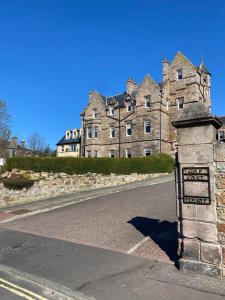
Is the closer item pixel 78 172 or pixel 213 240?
pixel 213 240

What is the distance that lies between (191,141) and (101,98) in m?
43.7

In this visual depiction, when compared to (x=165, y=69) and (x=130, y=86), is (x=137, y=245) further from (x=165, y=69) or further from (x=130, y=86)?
(x=130, y=86)

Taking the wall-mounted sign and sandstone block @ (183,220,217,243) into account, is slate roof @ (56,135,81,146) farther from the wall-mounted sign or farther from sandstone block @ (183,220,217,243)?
sandstone block @ (183,220,217,243)

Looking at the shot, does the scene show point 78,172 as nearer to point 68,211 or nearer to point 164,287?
point 68,211

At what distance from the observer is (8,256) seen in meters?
8.74

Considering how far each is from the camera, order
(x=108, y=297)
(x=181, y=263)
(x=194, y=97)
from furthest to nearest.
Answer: (x=194, y=97)
(x=181, y=263)
(x=108, y=297)

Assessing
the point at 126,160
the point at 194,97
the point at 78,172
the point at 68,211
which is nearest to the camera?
the point at 68,211

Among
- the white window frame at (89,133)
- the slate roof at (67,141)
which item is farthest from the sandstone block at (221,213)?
the slate roof at (67,141)

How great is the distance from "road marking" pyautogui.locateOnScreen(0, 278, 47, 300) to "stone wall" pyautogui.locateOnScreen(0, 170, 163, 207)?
12185 mm

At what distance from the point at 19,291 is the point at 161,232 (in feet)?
18.5

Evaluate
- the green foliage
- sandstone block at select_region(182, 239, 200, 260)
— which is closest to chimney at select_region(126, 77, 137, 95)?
the green foliage

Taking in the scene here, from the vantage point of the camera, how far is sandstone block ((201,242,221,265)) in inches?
253

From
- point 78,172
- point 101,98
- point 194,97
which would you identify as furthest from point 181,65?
point 78,172

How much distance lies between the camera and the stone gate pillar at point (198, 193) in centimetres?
656
